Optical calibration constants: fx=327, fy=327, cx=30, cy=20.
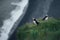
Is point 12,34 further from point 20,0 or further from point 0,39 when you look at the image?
point 20,0

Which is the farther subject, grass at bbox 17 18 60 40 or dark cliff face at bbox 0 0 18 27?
dark cliff face at bbox 0 0 18 27

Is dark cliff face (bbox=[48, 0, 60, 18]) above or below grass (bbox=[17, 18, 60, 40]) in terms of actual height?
below

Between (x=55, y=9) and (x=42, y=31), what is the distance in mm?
10020

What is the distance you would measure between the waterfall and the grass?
3928mm

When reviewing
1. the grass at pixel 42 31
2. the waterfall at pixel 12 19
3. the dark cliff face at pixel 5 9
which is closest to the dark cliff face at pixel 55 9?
the waterfall at pixel 12 19

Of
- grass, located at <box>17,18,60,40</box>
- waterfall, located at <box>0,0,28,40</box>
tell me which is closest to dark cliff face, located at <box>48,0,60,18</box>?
waterfall, located at <box>0,0,28,40</box>

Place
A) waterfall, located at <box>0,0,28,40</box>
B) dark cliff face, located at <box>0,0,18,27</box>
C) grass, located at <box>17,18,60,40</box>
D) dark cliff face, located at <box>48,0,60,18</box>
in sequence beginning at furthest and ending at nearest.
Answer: dark cliff face, located at <box>0,0,18,27</box>
dark cliff face, located at <box>48,0,60,18</box>
waterfall, located at <box>0,0,28,40</box>
grass, located at <box>17,18,60,40</box>

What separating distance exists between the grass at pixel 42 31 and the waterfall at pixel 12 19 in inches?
155

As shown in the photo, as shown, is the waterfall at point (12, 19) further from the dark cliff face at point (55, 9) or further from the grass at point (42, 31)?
the grass at point (42, 31)

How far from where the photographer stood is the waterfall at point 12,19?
955 inches

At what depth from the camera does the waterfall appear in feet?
79.6

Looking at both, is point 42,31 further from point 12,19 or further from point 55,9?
point 55,9

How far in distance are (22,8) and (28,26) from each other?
9.82 m

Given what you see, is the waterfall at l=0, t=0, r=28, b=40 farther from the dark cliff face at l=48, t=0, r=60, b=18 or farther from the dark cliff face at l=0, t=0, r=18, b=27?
the dark cliff face at l=48, t=0, r=60, b=18
